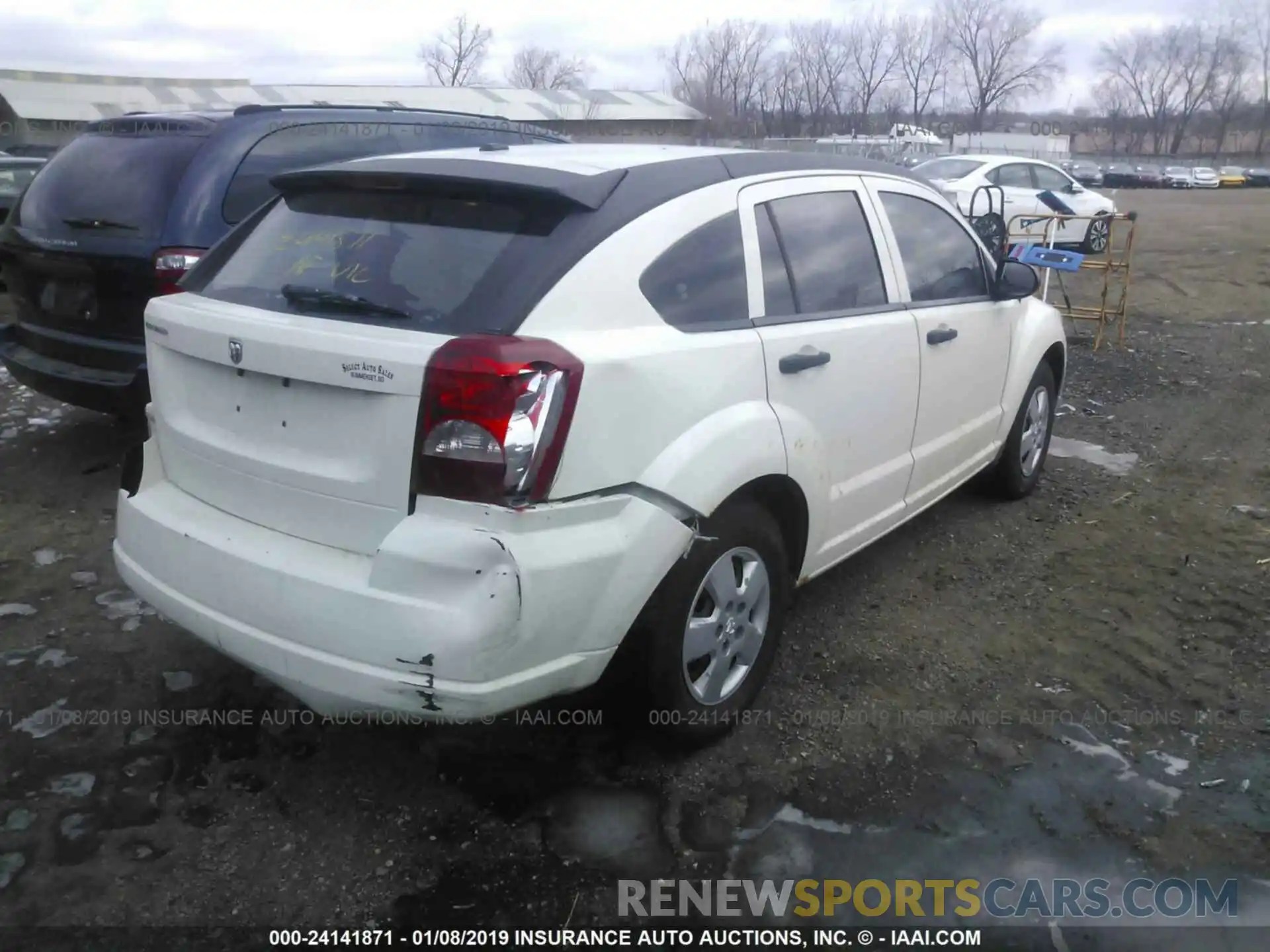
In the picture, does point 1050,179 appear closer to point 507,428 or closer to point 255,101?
point 507,428

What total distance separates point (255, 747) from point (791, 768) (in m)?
1.64

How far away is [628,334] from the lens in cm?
275

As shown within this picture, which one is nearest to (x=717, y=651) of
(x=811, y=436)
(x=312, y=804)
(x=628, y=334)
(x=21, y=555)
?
(x=811, y=436)

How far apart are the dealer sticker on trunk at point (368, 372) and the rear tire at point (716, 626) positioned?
2.96ft

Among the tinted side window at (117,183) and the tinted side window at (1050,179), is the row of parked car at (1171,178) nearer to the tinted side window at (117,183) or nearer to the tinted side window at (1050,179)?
the tinted side window at (1050,179)

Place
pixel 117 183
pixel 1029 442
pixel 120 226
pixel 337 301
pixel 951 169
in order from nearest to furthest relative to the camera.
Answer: pixel 337 301
pixel 120 226
pixel 117 183
pixel 1029 442
pixel 951 169

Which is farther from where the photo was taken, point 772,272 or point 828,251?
point 828,251

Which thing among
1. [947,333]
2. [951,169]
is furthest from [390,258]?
[951,169]

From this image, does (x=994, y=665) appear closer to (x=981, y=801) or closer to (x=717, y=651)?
(x=981, y=801)

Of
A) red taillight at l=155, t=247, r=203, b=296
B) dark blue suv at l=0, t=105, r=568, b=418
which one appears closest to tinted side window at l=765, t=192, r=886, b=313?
dark blue suv at l=0, t=105, r=568, b=418

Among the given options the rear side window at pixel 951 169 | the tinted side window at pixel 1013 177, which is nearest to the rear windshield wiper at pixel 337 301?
the rear side window at pixel 951 169

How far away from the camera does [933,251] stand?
4.30 m

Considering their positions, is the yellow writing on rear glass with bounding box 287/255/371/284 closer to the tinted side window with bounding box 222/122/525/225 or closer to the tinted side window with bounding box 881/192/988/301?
the tinted side window with bounding box 222/122/525/225

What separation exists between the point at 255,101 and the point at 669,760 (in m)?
43.5
